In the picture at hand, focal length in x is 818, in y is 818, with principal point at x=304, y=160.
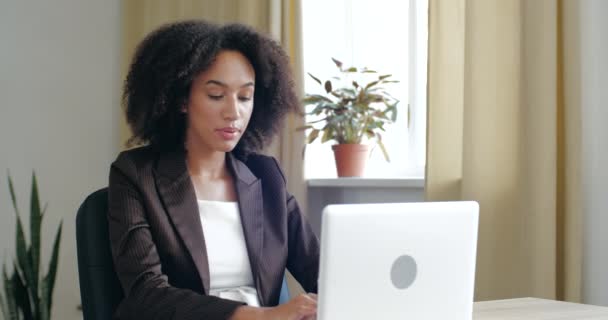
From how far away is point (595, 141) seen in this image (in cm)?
235

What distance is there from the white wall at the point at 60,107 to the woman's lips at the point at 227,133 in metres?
2.76

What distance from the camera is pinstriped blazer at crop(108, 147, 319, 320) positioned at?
1.52m

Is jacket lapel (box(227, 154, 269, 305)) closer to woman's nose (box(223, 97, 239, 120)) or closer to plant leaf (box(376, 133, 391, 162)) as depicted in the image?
woman's nose (box(223, 97, 239, 120))

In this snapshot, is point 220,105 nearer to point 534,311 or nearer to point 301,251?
point 301,251

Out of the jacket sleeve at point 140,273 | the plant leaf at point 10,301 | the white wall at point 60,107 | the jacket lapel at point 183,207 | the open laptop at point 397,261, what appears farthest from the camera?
the white wall at point 60,107

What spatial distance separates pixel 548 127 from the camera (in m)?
2.38

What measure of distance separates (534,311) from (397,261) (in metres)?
0.76

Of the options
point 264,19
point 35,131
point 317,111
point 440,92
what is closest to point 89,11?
point 35,131

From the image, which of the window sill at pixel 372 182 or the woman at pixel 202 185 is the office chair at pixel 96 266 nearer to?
the woman at pixel 202 185

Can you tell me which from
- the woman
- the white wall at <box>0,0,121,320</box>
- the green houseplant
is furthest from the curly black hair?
the white wall at <box>0,0,121,320</box>

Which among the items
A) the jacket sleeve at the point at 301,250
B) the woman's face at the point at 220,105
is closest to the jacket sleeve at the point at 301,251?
the jacket sleeve at the point at 301,250

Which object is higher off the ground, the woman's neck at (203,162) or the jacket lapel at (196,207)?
the woman's neck at (203,162)

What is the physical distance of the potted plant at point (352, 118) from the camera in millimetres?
3139

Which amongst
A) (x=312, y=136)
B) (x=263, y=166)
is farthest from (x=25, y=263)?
(x=263, y=166)
